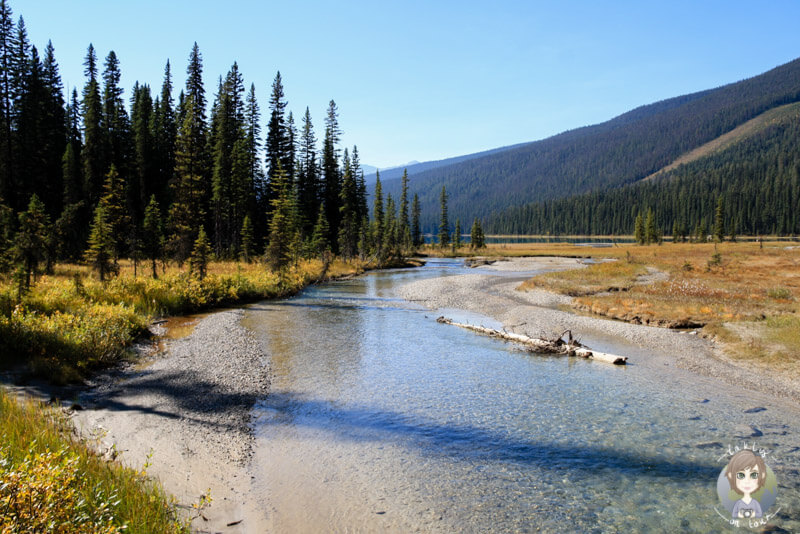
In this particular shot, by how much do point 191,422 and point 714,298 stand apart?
3133 centimetres

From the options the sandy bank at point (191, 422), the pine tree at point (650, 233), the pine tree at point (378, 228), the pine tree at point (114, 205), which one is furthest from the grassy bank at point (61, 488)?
the pine tree at point (650, 233)

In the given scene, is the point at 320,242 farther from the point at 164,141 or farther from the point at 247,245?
the point at 164,141

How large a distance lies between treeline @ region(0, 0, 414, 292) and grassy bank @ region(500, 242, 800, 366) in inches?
988

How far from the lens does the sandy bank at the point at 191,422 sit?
293 inches

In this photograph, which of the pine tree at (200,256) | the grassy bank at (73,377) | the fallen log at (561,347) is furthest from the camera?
the pine tree at (200,256)

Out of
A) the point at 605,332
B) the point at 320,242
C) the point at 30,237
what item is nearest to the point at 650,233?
the point at 320,242

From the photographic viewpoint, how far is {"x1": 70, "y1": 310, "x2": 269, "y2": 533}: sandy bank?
743 cm

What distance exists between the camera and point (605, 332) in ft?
73.2

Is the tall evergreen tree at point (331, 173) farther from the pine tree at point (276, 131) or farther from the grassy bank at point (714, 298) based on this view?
the grassy bank at point (714, 298)

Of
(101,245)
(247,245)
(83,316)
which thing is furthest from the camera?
(247,245)

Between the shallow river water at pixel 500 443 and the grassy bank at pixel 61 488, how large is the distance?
2.03 meters

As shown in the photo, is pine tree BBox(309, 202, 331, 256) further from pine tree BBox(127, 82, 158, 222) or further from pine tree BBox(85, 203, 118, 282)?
pine tree BBox(85, 203, 118, 282)

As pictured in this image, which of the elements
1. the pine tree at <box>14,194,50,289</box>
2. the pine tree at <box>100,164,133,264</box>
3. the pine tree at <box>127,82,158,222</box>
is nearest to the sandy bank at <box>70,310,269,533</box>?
the pine tree at <box>14,194,50,289</box>

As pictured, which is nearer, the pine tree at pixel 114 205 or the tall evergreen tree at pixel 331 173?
the pine tree at pixel 114 205
